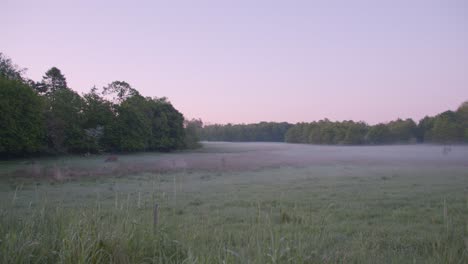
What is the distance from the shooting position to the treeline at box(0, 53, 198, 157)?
37250 mm

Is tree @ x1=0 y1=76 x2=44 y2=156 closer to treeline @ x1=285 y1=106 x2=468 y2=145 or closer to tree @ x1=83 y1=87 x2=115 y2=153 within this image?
tree @ x1=83 y1=87 x2=115 y2=153

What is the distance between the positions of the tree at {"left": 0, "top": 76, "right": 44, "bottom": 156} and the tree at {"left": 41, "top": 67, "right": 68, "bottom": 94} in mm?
16694

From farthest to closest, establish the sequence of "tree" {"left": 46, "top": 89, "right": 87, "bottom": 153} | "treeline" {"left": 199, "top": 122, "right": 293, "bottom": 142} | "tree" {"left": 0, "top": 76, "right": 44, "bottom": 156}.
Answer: "treeline" {"left": 199, "top": 122, "right": 293, "bottom": 142}
"tree" {"left": 46, "top": 89, "right": 87, "bottom": 153}
"tree" {"left": 0, "top": 76, "right": 44, "bottom": 156}

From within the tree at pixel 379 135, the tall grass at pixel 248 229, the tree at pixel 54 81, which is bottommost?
the tall grass at pixel 248 229

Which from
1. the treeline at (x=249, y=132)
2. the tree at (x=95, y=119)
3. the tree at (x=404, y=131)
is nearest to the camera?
the tree at (x=95, y=119)

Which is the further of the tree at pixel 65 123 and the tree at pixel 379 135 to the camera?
the tree at pixel 379 135

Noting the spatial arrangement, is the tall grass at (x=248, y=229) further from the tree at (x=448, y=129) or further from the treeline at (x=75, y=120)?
the tree at (x=448, y=129)

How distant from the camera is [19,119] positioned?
3781 cm

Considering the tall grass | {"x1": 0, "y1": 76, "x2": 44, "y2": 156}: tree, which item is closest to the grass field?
the tall grass

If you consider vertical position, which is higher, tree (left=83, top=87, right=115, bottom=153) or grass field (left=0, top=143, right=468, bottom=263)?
tree (left=83, top=87, right=115, bottom=153)

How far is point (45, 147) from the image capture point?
141 feet

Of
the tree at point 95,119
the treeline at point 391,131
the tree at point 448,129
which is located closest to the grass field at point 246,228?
the tree at point 95,119

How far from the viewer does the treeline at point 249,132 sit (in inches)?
5984

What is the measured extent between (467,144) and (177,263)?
280 feet
